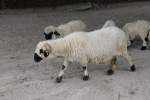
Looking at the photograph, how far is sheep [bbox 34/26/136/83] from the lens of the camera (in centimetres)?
617

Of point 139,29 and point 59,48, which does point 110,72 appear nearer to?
point 59,48

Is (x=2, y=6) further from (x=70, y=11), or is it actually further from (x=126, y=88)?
(x=126, y=88)

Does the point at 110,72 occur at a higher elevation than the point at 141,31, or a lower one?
lower

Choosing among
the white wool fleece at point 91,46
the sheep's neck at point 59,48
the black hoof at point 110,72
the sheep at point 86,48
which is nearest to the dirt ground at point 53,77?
the black hoof at point 110,72

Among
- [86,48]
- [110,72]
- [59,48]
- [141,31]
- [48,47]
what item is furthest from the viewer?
[141,31]

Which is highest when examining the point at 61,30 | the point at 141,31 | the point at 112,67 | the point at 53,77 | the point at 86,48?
the point at 61,30

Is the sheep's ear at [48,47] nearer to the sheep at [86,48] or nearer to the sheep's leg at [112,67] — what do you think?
the sheep at [86,48]

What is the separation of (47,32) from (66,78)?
91.8 inches

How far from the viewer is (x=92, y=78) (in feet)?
21.4

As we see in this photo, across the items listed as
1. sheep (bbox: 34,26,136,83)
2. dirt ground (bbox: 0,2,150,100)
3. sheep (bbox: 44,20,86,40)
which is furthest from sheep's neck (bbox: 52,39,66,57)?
sheep (bbox: 44,20,86,40)

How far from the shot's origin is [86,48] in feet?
20.8

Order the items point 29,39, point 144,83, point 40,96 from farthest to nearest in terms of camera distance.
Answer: point 29,39, point 144,83, point 40,96

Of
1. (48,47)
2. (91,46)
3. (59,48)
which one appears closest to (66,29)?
(91,46)

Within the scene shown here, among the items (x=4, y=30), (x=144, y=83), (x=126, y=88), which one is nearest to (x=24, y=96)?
(x=126, y=88)
